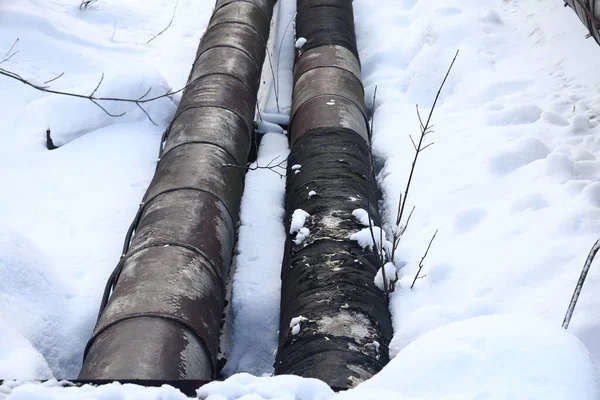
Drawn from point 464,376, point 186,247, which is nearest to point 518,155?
point 186,247

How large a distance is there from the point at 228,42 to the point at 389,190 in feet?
7.09

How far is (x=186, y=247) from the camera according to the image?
355 centimetres

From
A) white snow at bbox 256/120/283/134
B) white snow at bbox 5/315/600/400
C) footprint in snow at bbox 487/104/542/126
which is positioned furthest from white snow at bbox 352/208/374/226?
white snow at bbox 256/120/283/134

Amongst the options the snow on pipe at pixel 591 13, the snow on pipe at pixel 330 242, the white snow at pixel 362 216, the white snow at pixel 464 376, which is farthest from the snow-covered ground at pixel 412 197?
the snow on pipe at pixel 591 13

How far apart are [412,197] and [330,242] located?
3.70ft

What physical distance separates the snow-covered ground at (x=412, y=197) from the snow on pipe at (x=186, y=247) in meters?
0.55

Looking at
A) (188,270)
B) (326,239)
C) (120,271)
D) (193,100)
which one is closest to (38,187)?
Result: (193,100)

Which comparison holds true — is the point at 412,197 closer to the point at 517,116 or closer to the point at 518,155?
the point at 518,155

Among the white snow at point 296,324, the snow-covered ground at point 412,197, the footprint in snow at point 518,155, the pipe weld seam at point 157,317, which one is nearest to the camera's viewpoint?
the snow-covered ground at point 412,197

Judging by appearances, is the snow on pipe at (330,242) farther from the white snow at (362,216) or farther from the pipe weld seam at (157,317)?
the pipe weld seam at (157,317)

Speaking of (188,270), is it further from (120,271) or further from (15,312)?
(15,312)

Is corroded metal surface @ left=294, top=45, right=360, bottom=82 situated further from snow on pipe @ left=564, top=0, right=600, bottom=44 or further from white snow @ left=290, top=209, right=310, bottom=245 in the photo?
snow on pipe @ left=564, top=0, right=600, bottom=44

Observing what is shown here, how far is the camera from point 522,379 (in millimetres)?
1769

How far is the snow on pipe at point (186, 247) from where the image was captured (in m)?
2.98
